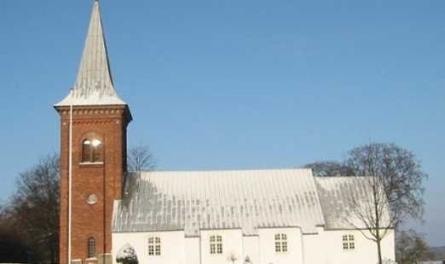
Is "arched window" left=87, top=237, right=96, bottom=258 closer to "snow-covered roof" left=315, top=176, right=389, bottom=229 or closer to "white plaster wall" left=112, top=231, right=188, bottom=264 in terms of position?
"white plaster wall" left=112, top=231, right=188, bottom=264

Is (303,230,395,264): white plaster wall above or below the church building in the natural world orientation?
below

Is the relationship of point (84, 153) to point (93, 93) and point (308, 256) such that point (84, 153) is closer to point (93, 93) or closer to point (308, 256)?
point (93, 93)

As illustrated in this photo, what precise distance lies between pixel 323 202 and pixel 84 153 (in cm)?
1922

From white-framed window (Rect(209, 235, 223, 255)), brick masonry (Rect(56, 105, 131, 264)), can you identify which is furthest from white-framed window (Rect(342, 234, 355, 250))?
brick masonry (Rect(56, 105, 131, 264))

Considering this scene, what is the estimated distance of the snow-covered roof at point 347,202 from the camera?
52656 millimetres

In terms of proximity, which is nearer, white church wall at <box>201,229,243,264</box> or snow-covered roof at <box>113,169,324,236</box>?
white church wall at <box>201,229,243,264</box>

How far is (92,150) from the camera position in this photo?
52719 millimetres

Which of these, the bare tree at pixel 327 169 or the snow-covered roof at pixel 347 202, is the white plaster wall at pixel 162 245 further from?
the bare tree at pixel 327 169

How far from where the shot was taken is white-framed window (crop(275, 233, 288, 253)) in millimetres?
51222

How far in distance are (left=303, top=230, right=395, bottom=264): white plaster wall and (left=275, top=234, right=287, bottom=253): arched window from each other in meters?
1.52

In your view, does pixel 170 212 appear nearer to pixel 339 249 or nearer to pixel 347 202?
pixel 339 249

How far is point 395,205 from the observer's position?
57.9 meters

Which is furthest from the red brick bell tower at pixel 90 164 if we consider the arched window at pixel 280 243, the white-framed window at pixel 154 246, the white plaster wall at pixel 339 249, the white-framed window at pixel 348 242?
the white-framed window at pixel 348 242

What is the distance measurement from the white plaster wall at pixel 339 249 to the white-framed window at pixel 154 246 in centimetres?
1103
